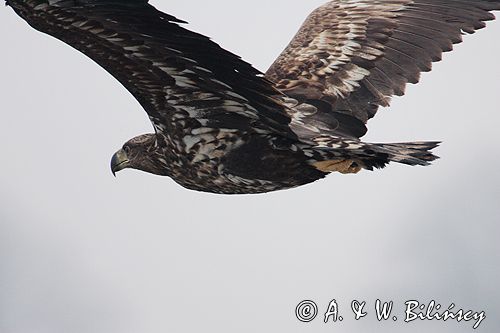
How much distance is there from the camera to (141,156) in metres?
11.3

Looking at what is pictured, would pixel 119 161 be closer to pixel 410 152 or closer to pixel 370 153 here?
pixel 370 153

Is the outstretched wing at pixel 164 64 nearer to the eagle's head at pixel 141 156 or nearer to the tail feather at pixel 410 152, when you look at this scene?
the eagle's head at pixel 141 156

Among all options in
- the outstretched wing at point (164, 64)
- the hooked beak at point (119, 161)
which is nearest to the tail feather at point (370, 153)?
the outstretched wing at point (164, 64)

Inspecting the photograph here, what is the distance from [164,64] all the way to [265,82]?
0.70 m

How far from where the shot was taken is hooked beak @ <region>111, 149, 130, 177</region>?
461 inches

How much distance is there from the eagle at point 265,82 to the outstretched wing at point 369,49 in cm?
1

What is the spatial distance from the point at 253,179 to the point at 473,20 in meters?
2.57

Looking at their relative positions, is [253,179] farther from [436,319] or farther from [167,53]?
[436,319]

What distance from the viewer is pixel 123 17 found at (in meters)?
9.16

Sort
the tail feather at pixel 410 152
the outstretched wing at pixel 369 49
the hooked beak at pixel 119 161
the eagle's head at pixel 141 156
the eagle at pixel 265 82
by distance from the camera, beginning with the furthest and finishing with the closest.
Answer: the hooked beak at pixel 119 161 → the outstretched wing at pixel 369 49 → the eagle's head at pixel 141 156 → the tail feather at pixel 410 152 → the eagle at pixel 265 82

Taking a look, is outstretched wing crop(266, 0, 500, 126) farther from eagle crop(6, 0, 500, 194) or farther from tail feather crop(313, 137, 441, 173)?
tail feather crop(313, 137, 441, 173)

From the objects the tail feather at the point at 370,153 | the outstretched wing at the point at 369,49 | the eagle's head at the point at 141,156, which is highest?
the outstretched wing at the point at 369,49

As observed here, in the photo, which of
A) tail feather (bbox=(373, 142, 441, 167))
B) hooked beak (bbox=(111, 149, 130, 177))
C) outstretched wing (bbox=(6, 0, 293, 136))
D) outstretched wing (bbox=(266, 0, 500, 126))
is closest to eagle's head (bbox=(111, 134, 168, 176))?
hooked beak (bbox=(111, 149, 130, 177))

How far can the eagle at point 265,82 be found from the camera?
370 inches
